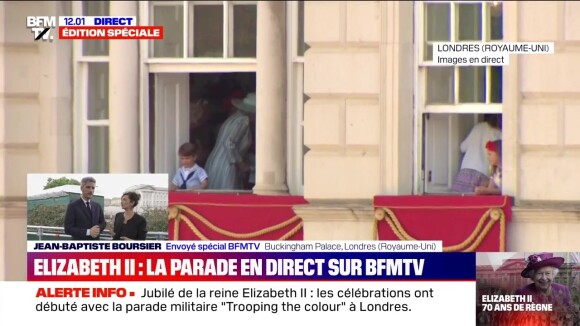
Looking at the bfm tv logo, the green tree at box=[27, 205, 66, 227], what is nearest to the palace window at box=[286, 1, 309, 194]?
the bfm tv logo

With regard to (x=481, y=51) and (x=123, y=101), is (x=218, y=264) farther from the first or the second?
(x=123, y=101)

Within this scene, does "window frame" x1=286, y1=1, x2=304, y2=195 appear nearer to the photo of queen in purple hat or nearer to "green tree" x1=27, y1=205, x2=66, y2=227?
"green tree" x1=27, y1=205, x2=66, y2=227

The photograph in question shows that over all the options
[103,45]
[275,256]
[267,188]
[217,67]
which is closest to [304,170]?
[267,188]

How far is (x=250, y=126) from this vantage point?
43.2ft

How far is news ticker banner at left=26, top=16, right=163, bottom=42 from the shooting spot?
40.5 feet

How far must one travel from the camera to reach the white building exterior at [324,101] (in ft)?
39.2

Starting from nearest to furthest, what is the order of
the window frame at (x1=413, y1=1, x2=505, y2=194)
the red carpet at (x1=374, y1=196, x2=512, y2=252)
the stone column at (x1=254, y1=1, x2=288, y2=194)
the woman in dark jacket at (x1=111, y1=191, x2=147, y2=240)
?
the woman in dark jacket at (x1=111, y1=191, x2=147, y2=240) → the red carpet at (x1=374, y1=196, x2=512, y2=252) → the window frame at (x1=413, y1=1, x2=505, y2=194) → the stone column at (x1=254, y1=1, x2=288, y2=194)

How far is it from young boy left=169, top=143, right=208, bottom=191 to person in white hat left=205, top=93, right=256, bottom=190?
7 centimetres

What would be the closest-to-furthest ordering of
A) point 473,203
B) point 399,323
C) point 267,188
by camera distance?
point 399,323, point 473,203, point 267,188

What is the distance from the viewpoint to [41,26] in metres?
13.2

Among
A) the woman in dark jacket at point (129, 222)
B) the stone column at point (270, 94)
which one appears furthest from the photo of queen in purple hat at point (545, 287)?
the stone column at point (270, 94)

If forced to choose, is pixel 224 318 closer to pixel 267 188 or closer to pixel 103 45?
pixel 267 188

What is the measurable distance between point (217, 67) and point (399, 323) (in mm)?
4662

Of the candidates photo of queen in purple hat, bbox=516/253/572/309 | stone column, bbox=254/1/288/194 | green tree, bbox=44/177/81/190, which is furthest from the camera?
stone column, bbox=254/1/288/194
